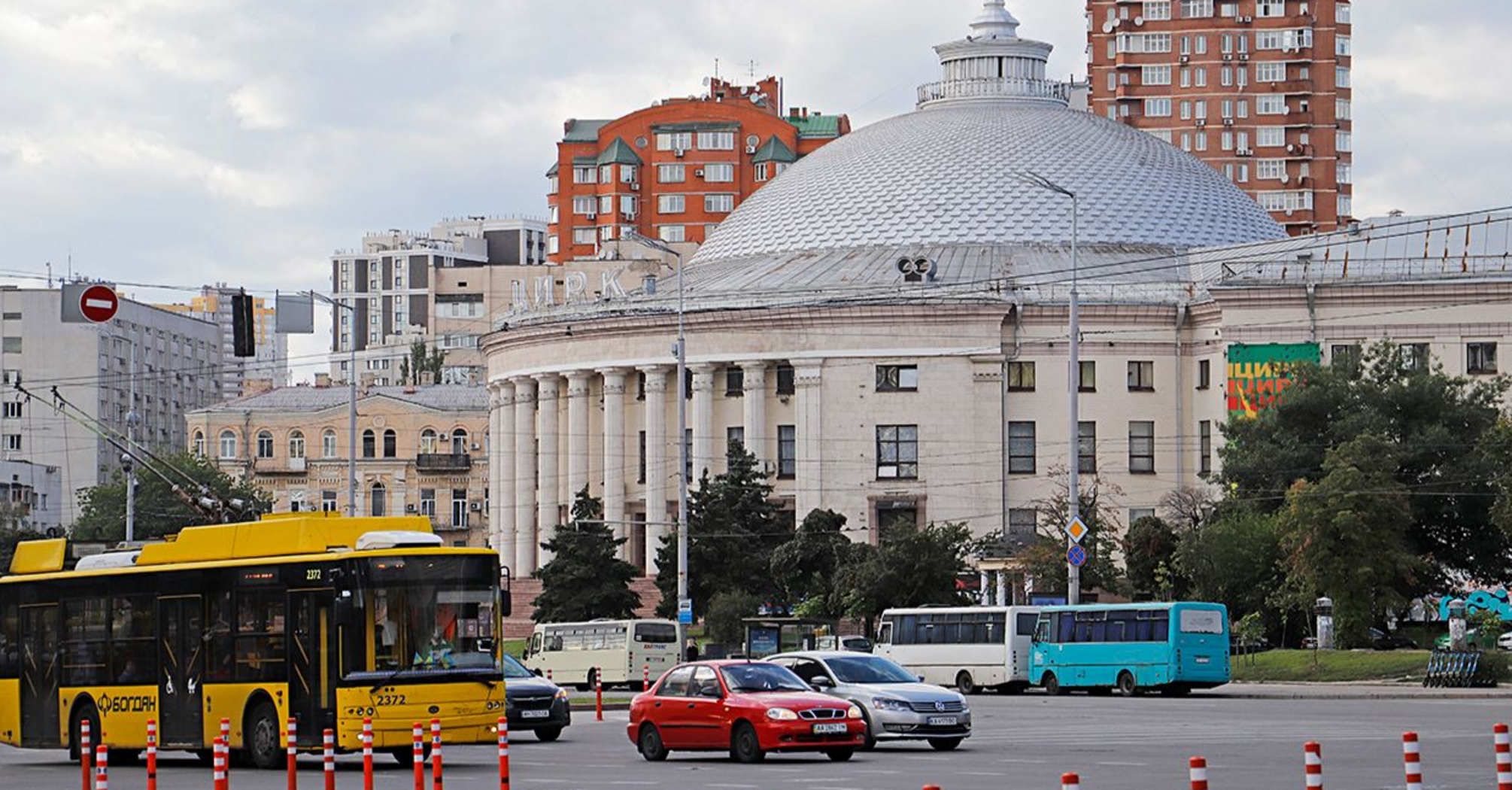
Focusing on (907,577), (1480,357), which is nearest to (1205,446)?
(1480,357)

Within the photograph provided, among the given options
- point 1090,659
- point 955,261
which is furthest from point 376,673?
point 955,261

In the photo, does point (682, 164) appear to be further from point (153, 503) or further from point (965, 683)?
point (965, 683)

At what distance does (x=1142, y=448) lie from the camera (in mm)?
97750

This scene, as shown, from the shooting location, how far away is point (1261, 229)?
111 metres

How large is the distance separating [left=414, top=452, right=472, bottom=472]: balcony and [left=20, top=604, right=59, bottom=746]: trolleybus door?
101 m

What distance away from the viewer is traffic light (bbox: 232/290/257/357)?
4722cm

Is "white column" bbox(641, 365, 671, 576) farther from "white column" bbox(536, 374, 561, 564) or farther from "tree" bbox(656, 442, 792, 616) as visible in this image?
"tree" bbox(656, 442, 792, 616)

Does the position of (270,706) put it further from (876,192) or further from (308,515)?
(876,192)

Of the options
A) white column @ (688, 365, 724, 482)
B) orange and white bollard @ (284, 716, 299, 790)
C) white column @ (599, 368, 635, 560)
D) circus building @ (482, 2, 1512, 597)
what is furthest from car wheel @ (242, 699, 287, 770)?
white column @ (599, 368, 635, 560)

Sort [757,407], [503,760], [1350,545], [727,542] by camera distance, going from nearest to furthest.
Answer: [503,760] → [1350,545] → [727,542] → [757,407]

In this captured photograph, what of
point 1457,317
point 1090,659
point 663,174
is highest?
point 663,174

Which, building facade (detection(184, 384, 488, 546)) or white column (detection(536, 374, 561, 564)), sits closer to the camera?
white column (detection(536, 374, 561, 564))

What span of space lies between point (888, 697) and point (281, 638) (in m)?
7.89

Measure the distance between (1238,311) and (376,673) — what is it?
65361 mm
